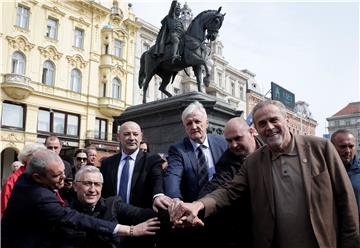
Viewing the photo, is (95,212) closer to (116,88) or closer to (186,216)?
(186,216)

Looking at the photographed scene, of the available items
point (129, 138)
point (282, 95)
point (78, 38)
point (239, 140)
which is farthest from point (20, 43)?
point (239, 140)

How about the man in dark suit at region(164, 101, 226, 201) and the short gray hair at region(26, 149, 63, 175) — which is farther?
the man in dark suit at region(164, 101, 226, 201)

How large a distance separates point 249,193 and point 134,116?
7956mm

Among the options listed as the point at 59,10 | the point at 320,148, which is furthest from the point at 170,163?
the point at 59,10

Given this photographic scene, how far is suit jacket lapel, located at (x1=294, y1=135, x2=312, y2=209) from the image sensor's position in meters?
2.23

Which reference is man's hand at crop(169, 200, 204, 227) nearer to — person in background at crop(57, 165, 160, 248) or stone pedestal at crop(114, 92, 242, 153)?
person in background at crop(57, 165, 160, 248)

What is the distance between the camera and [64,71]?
29703mm

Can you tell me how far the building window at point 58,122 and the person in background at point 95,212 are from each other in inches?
1037

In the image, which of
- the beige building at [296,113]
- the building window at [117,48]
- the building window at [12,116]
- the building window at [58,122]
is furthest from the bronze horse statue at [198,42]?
the beige building at [296,113]

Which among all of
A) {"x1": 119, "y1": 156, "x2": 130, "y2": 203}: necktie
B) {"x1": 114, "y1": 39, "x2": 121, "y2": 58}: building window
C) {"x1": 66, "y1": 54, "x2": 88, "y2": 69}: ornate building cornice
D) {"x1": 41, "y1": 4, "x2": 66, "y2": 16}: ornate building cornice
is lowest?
{"x1": 119, "y1": 156, "x2": 130, "y2": 203}: necktie

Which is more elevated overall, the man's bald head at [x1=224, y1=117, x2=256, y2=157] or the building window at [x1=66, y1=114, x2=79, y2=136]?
the building window at [x1=66, y1=114, x2=79, y2=136]

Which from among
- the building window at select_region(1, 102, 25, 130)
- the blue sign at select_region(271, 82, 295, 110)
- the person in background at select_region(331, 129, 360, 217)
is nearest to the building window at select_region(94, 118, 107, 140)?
the building window at select_region(1, 102, 25, 130)

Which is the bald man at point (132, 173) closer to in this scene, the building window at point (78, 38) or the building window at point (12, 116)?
the building window at point (12, 116)

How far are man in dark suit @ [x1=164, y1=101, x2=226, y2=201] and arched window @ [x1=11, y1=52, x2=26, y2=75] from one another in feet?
86.4
